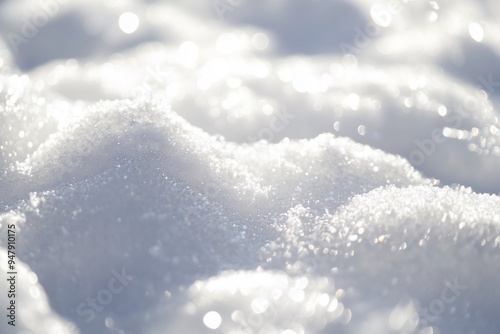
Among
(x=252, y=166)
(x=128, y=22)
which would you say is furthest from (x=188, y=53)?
(x=252, y=166)

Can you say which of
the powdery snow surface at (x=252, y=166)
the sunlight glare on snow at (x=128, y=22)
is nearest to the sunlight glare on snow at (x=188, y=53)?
the powdery snow surface at (x=252, y=166)

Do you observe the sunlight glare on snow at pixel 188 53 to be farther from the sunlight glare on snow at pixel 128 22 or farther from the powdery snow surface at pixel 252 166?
the sunlight glare on snow at pixel 128 22

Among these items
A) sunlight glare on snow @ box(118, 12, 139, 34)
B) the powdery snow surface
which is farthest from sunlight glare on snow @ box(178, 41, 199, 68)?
sunlight glare on snow @ box(118, 12, 139, 34)

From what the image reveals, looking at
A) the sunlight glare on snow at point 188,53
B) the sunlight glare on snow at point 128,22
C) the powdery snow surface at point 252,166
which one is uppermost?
the sunlight glare on snow at point 128,22

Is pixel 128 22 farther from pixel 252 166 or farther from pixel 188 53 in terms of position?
pixel 252 166

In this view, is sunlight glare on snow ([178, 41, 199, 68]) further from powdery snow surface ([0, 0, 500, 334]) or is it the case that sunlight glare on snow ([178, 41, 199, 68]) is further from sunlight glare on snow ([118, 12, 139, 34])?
sunlight glare on snow ([118, 12, 139, 34])

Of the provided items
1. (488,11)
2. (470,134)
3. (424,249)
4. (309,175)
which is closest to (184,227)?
(309,175)
